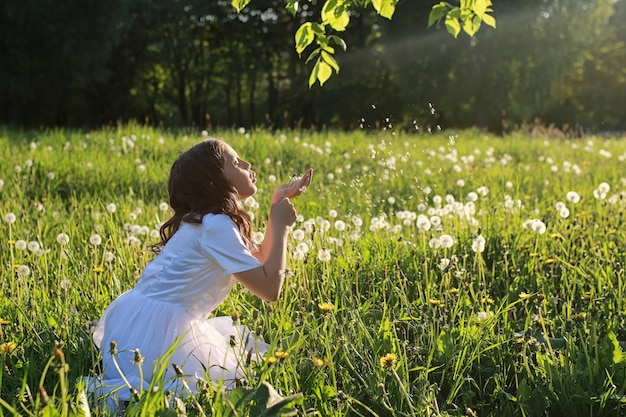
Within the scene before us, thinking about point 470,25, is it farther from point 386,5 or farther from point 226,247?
point 226,247

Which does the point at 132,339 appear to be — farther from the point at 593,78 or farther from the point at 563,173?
the point at 593,78

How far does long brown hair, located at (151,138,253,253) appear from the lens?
9.18 feet

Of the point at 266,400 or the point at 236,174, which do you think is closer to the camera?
the point at 266,400

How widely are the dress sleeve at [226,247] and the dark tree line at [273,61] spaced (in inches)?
859

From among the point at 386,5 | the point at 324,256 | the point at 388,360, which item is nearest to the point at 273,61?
the point at 324,256

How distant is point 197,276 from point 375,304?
942 millimetres

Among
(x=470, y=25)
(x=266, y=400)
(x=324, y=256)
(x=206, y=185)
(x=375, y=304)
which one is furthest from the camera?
(x=324, y=256)

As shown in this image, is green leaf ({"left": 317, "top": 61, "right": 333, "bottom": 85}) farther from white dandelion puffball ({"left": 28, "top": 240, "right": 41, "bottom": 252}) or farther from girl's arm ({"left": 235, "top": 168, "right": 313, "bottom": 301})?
white dandelion puffball ({"left": 28, "top": 240, "right": 41, "bottom": 252})

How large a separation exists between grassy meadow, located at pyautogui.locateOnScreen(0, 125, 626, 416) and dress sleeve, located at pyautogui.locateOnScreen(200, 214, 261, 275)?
0.22 m

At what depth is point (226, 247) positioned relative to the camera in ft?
8.66

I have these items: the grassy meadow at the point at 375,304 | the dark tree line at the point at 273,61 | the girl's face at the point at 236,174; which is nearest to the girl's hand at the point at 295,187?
the girl's face at the point at 236,174

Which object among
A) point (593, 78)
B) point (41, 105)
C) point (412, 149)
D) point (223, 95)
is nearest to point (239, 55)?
point (223, 95)

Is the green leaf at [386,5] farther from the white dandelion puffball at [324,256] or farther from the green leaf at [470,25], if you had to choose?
the white dandelion puffball at [324,256]

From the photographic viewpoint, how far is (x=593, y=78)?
144 ft
